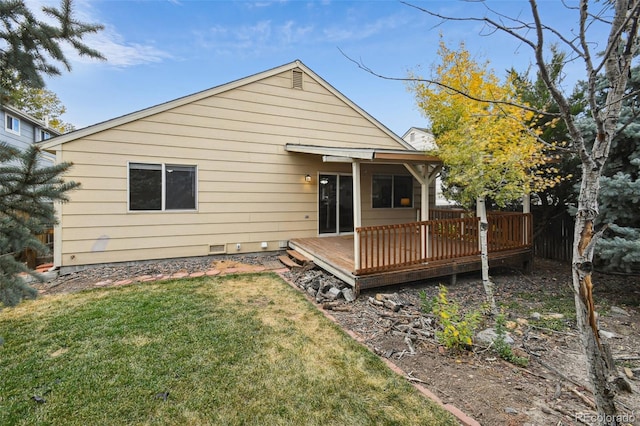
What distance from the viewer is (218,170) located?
7.35m

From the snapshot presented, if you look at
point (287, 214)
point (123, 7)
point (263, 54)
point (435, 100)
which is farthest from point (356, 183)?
point (263, 54)

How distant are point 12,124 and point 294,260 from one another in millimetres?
14640

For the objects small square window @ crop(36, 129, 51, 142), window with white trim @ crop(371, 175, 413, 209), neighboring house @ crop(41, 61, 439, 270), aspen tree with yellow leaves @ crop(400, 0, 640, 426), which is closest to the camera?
aspen tree with yellow leaves @ crop(400, 0, 640, 426)

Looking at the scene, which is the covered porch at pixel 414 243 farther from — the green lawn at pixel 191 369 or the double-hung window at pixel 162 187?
the double-hung window at pixel 162 187

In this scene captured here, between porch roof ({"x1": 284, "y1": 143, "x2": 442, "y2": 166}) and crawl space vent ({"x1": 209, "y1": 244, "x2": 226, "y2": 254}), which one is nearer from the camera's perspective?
porch roof ({"x1": 284, "y1": 143, "x2": 442, "y2": 166})

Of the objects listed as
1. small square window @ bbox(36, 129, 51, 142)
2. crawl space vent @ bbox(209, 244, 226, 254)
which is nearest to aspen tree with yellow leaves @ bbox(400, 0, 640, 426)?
crawl space vent @ bbox(209, 244, 226, 254)

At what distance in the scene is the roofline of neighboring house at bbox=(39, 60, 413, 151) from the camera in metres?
5.99

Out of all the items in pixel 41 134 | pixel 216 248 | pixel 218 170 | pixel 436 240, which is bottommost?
pixel 216 248

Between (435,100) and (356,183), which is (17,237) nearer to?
(356,183)

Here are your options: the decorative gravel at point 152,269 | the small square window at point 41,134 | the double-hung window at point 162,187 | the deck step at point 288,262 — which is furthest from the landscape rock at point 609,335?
the small square window at point 41,134

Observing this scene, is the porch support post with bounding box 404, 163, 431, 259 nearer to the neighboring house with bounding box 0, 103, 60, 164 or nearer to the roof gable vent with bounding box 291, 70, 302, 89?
the roof gable vent with bounding box 291, 70, 302, 89

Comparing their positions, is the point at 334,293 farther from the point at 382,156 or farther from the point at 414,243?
the point at 382,156

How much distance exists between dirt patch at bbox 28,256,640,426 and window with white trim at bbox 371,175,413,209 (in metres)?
3.70

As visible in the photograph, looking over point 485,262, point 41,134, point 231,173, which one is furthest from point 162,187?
point 41,134
